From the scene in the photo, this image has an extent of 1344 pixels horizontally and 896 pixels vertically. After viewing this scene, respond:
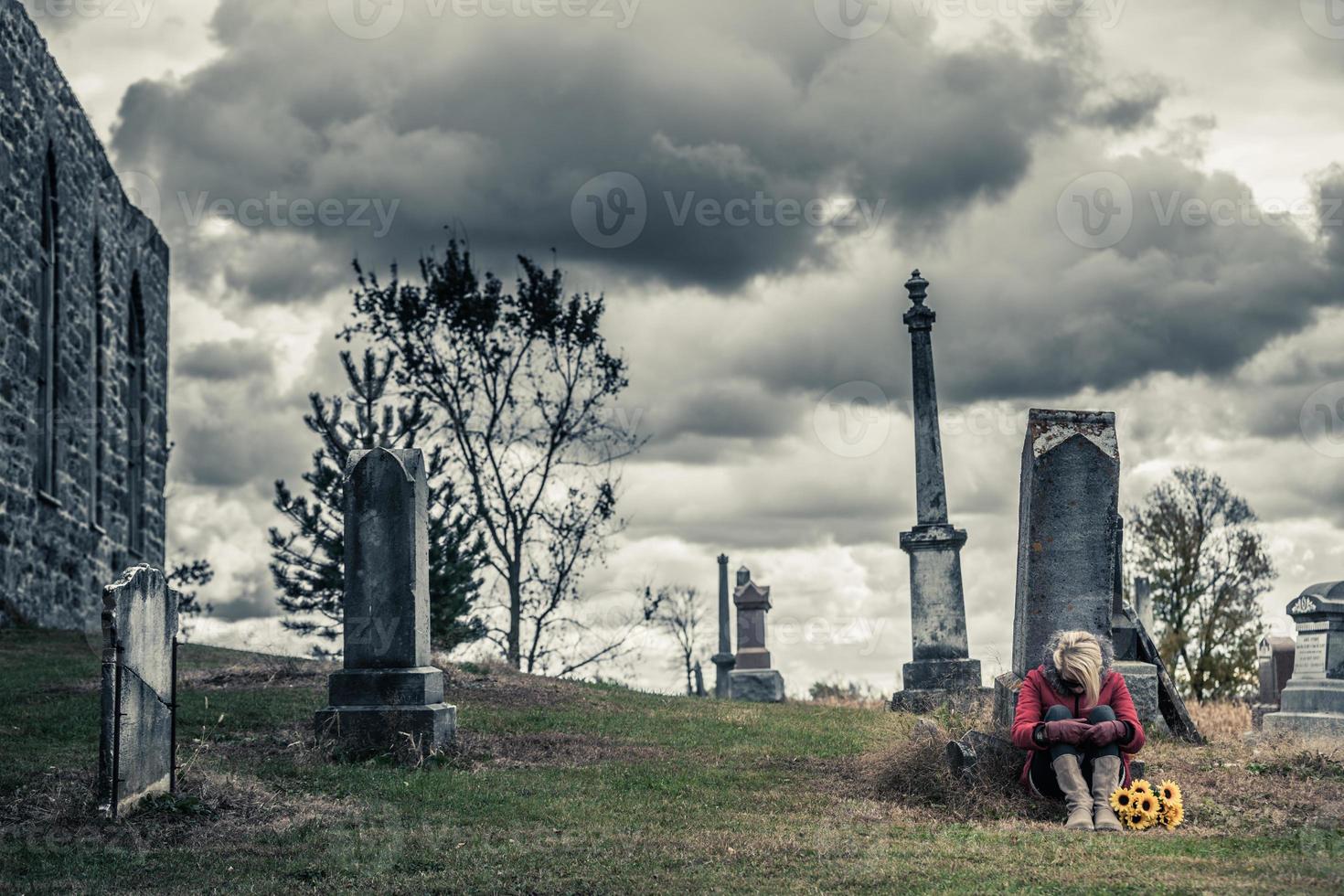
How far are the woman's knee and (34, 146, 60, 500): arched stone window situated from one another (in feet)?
52.3

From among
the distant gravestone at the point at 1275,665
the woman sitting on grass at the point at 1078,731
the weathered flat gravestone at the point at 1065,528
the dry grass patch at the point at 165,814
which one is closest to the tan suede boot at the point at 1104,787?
the woman sitting on grass at the point at 1078,731

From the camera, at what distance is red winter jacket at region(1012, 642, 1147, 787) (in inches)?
323

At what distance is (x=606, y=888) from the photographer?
6.21 m

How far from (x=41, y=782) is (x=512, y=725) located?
4849 millimetres

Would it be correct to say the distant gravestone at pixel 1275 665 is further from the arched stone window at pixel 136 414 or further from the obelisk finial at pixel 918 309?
the arched stone window at pixel 136 414

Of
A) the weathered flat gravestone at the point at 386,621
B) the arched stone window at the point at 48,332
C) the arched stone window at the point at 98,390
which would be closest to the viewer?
the weathered flat gravestone at the point at 386,621

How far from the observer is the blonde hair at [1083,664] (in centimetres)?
822

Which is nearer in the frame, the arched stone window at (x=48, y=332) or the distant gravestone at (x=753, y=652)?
the arched stone window at (x=48, y=332)

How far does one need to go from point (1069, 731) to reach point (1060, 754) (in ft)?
0.68

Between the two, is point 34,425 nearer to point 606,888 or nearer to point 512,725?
point 512,725

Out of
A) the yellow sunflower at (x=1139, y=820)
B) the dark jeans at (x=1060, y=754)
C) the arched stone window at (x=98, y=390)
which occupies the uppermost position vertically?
the arched stone window at (x=98, y=390)

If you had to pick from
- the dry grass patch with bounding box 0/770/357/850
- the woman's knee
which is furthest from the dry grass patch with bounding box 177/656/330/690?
the woman's knee

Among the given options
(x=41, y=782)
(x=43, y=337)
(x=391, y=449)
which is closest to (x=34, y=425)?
(x=43, y=337)

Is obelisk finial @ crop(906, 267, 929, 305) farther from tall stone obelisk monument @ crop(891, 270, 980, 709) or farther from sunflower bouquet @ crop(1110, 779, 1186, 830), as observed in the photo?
sunflower bouquet @ crop(1110, 779, 1186, 830)
